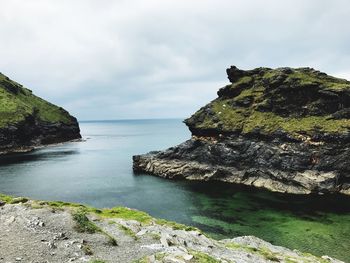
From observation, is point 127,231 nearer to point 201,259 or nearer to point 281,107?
point 201,259

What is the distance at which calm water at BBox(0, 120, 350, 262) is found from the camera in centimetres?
6072

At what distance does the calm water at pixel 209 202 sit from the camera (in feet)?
199

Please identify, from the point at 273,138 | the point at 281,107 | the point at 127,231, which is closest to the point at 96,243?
the point at 127,231

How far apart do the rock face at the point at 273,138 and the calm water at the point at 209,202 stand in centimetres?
727

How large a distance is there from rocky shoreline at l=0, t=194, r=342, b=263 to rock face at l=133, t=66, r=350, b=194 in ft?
186

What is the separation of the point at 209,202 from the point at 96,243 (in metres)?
55.3

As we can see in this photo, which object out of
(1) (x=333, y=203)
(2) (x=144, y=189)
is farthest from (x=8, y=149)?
(1) (x=333, y=203)

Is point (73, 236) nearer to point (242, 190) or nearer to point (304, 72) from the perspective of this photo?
point (242, 190)

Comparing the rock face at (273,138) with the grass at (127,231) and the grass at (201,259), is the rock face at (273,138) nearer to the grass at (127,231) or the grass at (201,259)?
the grass at (127,231)

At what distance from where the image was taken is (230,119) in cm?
12150

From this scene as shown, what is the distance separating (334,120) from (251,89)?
35978 mm

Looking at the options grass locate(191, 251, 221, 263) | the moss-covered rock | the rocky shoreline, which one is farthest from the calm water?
grass locate(191, 251, 221, 263)

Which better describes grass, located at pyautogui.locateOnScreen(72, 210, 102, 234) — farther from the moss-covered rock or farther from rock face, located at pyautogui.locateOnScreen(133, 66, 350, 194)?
the moss-covered rock

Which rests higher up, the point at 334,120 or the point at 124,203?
the point at 334,120
